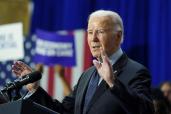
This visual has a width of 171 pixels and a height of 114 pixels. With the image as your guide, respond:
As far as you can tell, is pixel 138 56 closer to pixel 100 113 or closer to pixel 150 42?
pixel 150 42

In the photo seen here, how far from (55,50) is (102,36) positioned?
3663 millimetres

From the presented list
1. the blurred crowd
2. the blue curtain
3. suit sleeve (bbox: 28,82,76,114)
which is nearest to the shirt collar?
suit sleeve (bbox: 28,82,76,114)

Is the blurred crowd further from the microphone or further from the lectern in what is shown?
the lectern

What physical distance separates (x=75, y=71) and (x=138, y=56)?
97 centimetres

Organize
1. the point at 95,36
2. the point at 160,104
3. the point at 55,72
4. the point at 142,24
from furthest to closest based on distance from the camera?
the point at 55,72
the point at 142,24
the point at 160,104
the point at 95,36

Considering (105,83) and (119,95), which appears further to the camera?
(105,83)

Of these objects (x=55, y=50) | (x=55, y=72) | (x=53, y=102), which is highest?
(x=53, y=102)

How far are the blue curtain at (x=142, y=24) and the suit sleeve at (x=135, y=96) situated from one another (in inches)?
154

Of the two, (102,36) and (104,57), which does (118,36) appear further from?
(104,57)

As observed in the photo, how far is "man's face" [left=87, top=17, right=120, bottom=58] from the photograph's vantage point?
2740 millimetres

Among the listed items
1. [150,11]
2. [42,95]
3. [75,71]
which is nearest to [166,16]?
[150,11]

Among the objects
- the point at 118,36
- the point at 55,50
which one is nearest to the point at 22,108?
the point at 118,36

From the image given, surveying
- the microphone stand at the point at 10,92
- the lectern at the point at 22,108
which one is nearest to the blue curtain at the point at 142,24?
the microphone stand at the point at 10,92

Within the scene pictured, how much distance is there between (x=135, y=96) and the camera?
248 centimetres
